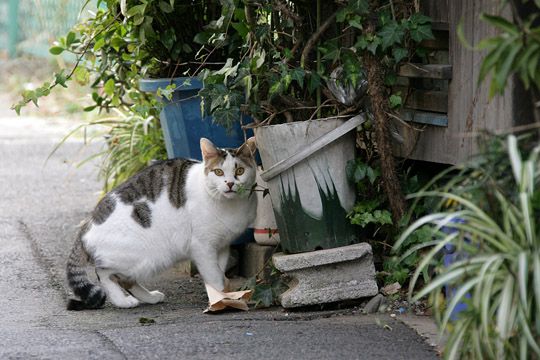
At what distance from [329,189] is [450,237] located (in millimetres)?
1692

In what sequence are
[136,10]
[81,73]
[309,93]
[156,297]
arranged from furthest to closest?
[81,73] → [136,10] → [156,297] → [309,93]

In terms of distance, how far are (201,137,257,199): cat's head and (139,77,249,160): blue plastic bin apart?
18.3 inches

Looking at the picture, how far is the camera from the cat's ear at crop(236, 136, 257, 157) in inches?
208

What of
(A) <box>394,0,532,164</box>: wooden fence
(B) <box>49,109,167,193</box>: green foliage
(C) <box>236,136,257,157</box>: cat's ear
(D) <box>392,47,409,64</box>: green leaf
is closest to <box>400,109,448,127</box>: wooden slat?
(A) <box>394,0,532,164</box>: wooden fence

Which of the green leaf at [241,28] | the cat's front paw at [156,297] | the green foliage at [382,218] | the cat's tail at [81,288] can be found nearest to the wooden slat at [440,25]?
the green foliage at [382,218]

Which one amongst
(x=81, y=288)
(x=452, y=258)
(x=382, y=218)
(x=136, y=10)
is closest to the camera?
(x=452, y=258)

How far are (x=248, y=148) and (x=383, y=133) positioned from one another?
0.90 m

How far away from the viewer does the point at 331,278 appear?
16.0 feet

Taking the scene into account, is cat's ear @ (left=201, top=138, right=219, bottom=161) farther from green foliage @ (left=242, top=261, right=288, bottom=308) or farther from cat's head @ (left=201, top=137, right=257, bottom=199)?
green foliage @ (left=242, top=261, right=288, bottom=308)

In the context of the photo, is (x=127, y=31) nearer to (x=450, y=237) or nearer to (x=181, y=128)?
(x=181, y=128)

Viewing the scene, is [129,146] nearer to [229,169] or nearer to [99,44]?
[99,44]

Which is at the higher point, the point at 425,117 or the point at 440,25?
the point at 440,25

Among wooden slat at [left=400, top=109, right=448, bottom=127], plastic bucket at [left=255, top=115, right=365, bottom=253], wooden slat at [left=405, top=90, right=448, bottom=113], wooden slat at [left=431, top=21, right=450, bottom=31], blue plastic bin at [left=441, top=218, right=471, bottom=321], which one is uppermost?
wooden slat at [left=431, top=21, right=450, bottom=31]

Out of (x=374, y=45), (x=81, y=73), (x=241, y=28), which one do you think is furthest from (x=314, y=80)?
(x=81, y=73)
